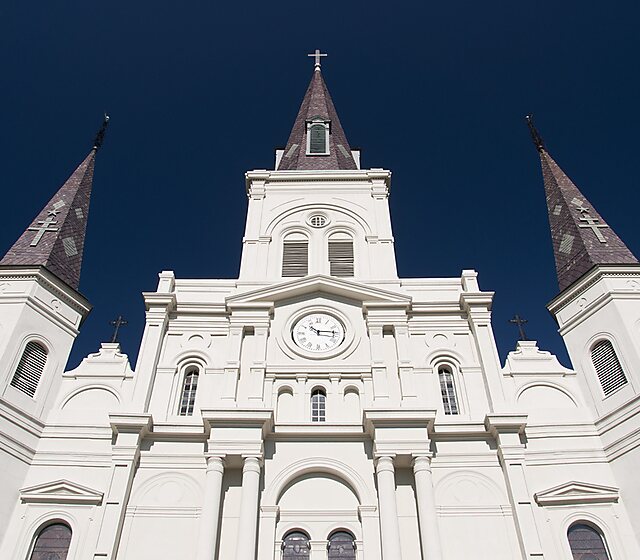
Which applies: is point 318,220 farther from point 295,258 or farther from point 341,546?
point 341,546

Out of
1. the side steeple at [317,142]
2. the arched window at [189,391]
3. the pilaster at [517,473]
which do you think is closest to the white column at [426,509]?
the pilaster at [517,473]

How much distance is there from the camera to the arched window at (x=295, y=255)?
23.8m


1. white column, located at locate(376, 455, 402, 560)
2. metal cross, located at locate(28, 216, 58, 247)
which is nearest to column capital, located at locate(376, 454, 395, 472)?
white column, located at locate(376, 455, 402, 560)

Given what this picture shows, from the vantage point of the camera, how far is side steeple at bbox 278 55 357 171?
3059 cm

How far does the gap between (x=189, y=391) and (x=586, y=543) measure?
12.1 m

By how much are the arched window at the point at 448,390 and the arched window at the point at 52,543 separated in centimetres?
1117

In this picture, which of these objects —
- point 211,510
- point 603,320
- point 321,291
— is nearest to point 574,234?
point 603,320

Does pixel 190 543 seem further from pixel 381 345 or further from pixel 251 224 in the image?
pixel 251 224

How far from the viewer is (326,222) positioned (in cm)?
2536

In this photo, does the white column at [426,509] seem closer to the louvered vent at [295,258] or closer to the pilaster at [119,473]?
the pilaster at [119,473]

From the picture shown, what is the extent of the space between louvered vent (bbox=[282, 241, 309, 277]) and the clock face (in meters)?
2.49

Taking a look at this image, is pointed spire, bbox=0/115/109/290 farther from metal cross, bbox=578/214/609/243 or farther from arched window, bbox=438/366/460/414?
metal cross, bbox=578/214/609/243

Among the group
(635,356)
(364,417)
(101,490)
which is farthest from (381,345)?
(101,490)

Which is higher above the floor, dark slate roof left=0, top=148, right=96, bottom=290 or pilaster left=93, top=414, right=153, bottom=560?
dark slate roof left=0, top=148, right=96, bottom=290
